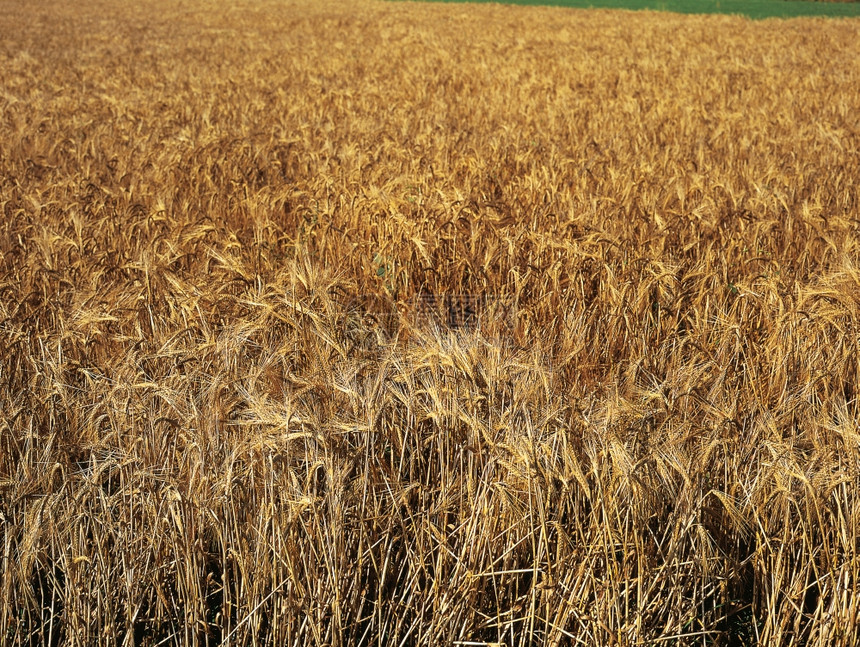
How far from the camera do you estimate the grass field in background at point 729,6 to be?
2955 cm

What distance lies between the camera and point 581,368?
2.38 meters

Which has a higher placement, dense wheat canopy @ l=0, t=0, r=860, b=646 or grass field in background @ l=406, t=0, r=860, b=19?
grass field in background @ l=406, t=0, r=860, b=19

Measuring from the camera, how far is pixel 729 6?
3275cm

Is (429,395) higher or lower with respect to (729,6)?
lower

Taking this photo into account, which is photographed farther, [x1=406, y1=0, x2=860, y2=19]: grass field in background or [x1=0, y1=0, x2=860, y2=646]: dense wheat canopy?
[x1=406, y1=0, x2=860, y2=19]: grass field in background

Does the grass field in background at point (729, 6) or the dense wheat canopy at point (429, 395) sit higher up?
the grass field in background at point (729, 6)

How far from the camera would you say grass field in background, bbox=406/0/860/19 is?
96.9ft

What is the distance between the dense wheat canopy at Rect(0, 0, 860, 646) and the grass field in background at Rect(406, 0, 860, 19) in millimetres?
27622

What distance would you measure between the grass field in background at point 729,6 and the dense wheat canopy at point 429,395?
27622 millimetres

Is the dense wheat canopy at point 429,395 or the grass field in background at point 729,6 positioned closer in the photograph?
the dense wheat canopy at point 429,395

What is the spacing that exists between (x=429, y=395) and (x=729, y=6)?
35.7 metres

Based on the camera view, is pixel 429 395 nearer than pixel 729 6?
Yes

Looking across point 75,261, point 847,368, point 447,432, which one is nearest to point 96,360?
point 75,261

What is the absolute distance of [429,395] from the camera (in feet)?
6.18
